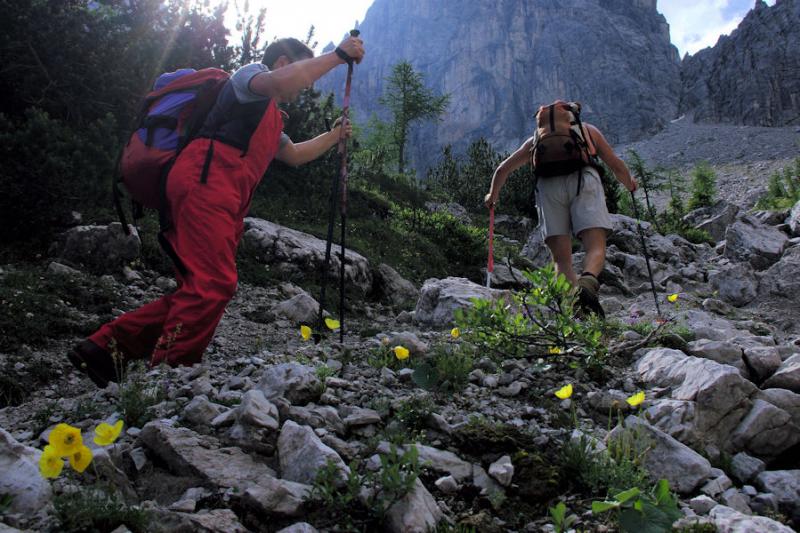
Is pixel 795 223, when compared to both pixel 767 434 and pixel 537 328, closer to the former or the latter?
pixel 537 328

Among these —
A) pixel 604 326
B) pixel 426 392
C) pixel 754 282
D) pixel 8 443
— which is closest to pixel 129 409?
pixel 8 443

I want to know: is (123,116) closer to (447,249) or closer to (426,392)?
(447,249)

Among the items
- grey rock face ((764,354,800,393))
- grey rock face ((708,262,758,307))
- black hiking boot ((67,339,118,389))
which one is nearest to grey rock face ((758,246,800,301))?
grey rock face ((708,262,758,307))

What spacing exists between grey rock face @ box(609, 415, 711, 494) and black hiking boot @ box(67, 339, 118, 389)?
3.03m

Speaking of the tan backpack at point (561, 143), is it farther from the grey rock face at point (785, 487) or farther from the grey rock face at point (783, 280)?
the grey rock face at point (783, 280)

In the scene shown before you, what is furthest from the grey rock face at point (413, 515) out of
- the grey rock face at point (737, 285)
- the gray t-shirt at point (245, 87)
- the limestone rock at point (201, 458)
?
the grey rock face at point (737, 285)

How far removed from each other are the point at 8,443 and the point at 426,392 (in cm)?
200

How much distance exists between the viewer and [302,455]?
2.12m

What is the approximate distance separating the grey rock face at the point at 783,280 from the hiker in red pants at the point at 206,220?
26.9ft

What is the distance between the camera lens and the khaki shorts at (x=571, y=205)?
17.3 ft

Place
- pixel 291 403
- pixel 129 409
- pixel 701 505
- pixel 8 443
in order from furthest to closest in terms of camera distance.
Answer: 1. pixel 291 403
2. pixel 129 409
3. pixel 701 505
4. pixel 8 443

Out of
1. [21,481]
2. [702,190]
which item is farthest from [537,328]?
[702,190]

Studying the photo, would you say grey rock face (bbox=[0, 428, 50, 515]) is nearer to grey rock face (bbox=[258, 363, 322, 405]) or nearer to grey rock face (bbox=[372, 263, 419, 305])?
grey rock face (bbox=[258, 363, 322, 405])

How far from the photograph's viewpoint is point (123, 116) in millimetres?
8594
